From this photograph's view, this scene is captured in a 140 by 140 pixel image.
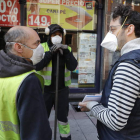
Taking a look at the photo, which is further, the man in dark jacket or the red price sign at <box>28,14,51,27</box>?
the red price sign at <box>28,14,51,27</box>

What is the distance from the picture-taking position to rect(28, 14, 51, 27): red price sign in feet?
17.0

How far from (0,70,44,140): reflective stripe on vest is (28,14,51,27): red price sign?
4264mm

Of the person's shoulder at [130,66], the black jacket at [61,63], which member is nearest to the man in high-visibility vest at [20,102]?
the person's shoulder at [130,66]

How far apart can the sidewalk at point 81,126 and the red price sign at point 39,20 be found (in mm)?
2788

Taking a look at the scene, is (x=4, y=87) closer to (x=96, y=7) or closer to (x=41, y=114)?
(x=41, y=114)

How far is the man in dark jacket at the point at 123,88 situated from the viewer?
3.86 feet

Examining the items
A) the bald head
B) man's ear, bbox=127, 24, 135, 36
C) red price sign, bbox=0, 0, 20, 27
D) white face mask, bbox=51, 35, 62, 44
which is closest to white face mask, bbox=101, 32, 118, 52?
man's ear, bbox=127, 24, 135, 36

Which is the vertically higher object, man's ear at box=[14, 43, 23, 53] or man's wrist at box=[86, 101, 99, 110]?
man's ear at box=[14, 43, 23, 53]

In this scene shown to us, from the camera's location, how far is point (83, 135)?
3.44 metres

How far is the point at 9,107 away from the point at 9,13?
4500mm

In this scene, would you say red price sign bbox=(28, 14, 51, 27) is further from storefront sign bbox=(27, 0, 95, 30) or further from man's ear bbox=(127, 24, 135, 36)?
man's ear bbox=(127, 24, 135, 36)

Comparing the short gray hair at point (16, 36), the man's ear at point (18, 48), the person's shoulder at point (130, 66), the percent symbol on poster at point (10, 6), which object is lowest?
the person's shoulder at point (130, 66)

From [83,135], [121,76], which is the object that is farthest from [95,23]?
[121,76]

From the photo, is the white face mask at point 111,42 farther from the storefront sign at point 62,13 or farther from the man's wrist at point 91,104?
the storefront sign at point 62,13
